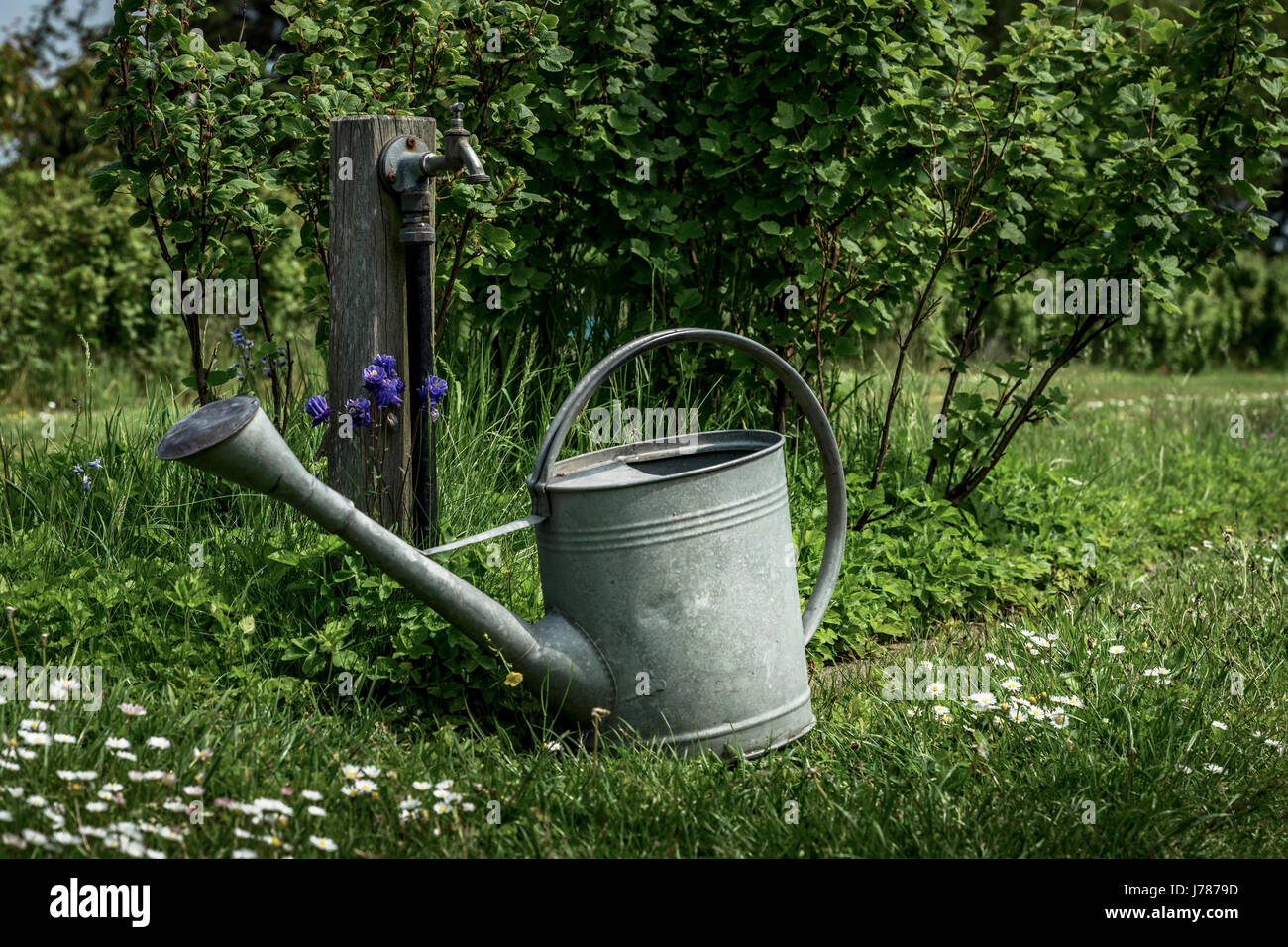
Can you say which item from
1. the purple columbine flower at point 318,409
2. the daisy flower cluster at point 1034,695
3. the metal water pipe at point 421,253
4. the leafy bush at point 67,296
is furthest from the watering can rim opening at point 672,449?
the leafy bush at point 67,296

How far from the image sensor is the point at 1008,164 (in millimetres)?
3721

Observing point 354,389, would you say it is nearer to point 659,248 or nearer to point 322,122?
point 322,122

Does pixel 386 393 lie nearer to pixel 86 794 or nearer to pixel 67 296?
pixel 86 794

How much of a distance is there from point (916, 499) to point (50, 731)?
9.10 feet

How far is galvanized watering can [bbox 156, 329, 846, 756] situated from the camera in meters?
2.43

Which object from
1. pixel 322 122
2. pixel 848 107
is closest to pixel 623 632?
pixel 322 122

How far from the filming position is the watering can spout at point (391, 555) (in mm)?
2031

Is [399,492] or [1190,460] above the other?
[399,492]

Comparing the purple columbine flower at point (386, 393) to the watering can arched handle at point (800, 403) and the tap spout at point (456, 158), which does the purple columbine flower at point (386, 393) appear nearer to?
the watering can arched handle at point (800, 403)

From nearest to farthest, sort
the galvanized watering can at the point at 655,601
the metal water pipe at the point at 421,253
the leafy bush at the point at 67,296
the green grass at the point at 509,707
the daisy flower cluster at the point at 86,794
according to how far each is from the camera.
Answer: the daisy flower cluster at the point at 86,794
the green grass at the point at 509,707
the galvanized watering can at the point at 655,601
the metal water pipe at the point at 421,253
the leafy bush at the point at 67,296

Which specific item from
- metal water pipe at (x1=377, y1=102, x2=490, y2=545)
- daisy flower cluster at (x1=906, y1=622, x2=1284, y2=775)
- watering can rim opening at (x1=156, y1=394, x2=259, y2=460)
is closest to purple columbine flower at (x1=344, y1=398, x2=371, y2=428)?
metal water pipe at (x1=377, y1=102, x2=490, y2=545)

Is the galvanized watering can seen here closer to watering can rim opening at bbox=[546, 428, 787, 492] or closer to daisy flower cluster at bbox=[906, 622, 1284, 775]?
watering can rim opening at bbox=[546, 428, 787, 492]

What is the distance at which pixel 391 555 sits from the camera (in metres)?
2.24

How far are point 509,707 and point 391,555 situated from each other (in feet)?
1.96
